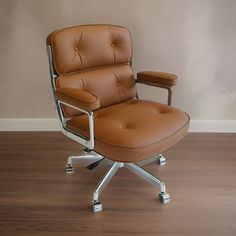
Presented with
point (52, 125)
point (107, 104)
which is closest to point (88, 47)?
point (107, 104)

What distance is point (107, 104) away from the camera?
1988 millimetres

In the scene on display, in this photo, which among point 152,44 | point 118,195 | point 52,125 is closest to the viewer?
point 118,195

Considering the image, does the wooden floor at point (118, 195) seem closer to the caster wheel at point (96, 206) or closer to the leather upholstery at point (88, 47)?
the caster wheel at point (96, 206)

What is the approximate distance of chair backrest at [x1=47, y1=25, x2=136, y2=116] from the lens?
175 centimetres

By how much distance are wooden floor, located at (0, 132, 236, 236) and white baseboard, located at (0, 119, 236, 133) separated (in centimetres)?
22

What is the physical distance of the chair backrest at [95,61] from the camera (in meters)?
1.75

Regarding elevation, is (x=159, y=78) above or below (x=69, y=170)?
above

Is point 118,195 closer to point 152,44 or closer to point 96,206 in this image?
point 96,206

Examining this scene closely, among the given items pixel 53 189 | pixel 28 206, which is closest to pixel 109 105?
pixel 53 189

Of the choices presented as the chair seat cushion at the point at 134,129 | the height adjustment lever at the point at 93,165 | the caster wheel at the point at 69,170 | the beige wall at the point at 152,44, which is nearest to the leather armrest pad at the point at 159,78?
the chair seat cushion at the point at 134,129

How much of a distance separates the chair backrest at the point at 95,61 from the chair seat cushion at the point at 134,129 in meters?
0.17

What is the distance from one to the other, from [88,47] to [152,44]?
28.4 inches

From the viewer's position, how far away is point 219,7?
229cm

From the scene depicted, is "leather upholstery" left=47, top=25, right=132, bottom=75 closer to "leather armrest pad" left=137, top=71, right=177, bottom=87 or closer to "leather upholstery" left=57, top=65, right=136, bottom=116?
"leather upholstery" left=57, top=65, right=136, bottom=116
